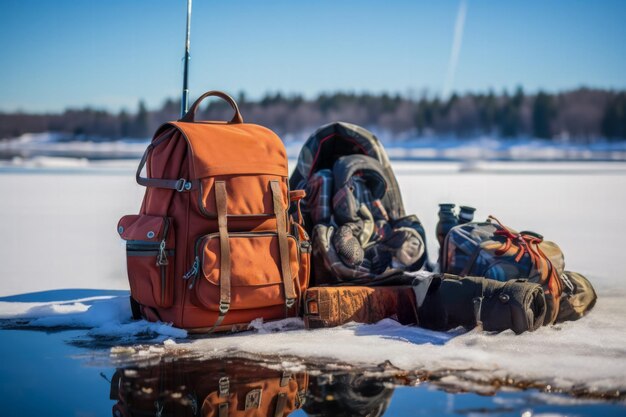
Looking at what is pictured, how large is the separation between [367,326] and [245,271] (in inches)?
27.9

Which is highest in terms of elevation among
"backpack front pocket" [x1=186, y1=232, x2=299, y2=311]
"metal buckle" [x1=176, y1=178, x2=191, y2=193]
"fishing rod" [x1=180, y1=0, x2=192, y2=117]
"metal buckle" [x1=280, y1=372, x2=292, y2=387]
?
"fishing rod" [x1=180, y1=0, x2=192, y2=117]

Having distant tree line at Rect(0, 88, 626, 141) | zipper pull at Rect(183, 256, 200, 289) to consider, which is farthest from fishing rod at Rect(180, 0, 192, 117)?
distant tree line at Rect(0, 88, 626, 141)

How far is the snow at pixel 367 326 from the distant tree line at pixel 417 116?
64.3 meters

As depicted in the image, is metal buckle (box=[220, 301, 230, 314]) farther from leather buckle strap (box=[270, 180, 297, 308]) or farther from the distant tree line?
the distant tree line

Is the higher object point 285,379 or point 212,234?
point 212,234

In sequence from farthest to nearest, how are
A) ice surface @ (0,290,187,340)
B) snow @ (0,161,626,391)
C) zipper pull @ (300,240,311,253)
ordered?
1. zipper pull @ (300,240,311,253)
2. ice surface @ (0,290,187,340)
3. snow @ (0,161,626,391)

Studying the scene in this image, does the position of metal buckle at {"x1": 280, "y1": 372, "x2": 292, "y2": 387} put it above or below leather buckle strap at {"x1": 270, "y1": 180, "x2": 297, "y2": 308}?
below

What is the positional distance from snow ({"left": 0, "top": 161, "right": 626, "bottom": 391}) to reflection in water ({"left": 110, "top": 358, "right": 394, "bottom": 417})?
24 centimetres

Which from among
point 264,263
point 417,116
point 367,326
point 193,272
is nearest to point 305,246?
point 264,263

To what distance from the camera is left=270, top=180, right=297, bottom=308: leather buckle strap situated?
3590 millimetres

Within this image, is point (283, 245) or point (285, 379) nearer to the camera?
point (285, 379)

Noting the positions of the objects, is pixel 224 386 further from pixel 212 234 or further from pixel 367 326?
pixel 367 326

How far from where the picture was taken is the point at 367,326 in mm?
3607

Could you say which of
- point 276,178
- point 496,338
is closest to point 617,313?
point 496,338
